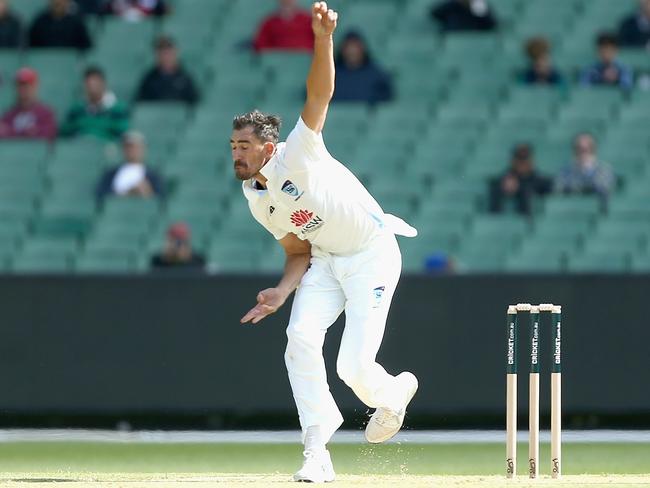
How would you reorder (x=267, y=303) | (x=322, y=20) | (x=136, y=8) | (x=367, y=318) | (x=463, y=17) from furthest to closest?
(x=136, y=8)
(x=463, y=17)
(x=367, y=318)
(x=267, y=303)
(x=322, y=20)

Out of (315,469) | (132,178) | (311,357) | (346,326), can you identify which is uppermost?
(132,178)

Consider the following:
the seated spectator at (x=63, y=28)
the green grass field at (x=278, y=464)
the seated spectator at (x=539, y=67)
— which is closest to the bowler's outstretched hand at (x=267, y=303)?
the green grass field at (x=278, y=464)

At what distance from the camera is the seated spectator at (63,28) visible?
614 inches

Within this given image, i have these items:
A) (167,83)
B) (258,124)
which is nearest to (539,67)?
(167,83)

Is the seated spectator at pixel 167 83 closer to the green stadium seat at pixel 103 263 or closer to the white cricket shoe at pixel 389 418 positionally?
the green stadium seat at pixel 103 263

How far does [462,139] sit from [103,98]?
342 centimetres

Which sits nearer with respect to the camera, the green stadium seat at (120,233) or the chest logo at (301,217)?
the chest logo at (301,217)

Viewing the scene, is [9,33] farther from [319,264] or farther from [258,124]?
[258,124]

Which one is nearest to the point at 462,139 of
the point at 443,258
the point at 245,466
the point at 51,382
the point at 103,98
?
the point at 443,258

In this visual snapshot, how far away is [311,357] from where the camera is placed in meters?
7.57

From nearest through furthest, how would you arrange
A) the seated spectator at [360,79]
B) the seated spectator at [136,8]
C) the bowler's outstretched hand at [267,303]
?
the bowler's outstretched hand at [267,303]
the seated spectator at [360,79]
the seated spectator at [136,8]

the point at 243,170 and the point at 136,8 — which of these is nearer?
the point at 243,170

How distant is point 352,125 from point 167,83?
74.3 inches

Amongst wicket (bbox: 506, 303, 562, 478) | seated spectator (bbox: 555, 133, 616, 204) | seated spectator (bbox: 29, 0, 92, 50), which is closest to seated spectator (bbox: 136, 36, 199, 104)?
seated spectator (bbox: 29, 0, 92, 50)
